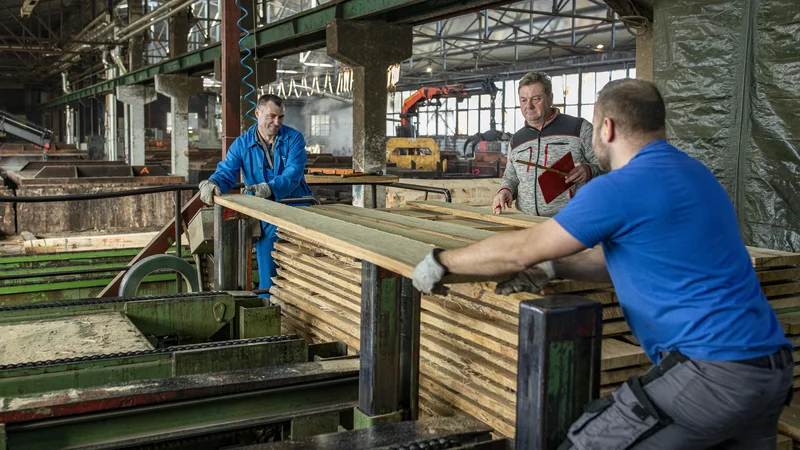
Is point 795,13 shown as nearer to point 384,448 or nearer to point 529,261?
point 529,261

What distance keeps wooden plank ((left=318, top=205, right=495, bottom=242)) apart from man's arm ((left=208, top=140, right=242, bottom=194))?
3.89ft

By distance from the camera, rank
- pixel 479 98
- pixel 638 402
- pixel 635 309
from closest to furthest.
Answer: pixel 638 402, pixel 635 309, pixel 479 98

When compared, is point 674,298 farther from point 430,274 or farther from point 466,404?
point 466,404

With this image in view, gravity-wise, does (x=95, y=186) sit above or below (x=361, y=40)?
below

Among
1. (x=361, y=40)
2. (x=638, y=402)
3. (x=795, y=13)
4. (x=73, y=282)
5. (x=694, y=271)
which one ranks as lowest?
(x=73, y=282)

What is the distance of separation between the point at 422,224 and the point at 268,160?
2541mm

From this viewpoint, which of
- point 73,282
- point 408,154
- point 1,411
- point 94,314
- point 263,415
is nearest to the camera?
point 1,411

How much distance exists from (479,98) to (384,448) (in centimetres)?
2971

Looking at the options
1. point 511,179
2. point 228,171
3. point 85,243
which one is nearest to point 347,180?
point 228,171

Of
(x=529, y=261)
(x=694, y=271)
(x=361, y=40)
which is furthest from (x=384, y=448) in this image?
(x=361, y=40)

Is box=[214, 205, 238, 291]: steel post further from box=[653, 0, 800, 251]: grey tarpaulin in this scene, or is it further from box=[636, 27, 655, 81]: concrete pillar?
box=[636, 27, 655, 81]: concrete pillar

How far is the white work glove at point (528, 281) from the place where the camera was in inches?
82.1

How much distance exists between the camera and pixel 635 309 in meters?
1.98

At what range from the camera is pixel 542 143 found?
4555mm
